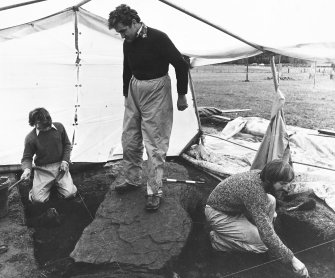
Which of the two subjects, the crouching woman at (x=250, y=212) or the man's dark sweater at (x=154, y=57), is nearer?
the crouching woman at (x=250, y=212)

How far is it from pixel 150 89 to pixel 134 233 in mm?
1281

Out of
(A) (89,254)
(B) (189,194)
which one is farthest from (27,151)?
(B) (189,194)

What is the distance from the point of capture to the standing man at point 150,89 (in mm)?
3096

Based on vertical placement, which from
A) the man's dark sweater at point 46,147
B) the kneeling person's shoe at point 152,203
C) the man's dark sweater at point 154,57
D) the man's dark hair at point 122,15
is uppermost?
the man's dark hair at point 122,15

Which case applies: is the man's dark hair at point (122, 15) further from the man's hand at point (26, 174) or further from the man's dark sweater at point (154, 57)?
→ the man's hand at point (26, 174)

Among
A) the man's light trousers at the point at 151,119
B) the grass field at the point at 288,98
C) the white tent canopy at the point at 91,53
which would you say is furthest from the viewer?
the grass field at the point at 288,98

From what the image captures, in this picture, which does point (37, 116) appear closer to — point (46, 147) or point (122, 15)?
point (46, 147)

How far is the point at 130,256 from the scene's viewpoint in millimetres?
2854

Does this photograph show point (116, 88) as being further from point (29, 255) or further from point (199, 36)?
point (29, 255)

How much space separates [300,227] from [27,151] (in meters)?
2.92

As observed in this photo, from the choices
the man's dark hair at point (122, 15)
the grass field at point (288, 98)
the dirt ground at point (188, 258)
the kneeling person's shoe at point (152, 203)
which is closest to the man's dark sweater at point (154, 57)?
the man's dark hair at point (122, 15)

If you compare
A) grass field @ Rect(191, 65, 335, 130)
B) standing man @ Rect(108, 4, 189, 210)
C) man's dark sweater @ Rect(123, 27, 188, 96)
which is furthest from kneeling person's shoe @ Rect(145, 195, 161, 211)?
grass field @ Rect(191, 65, 335, 130)

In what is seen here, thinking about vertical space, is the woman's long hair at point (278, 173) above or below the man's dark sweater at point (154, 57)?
below

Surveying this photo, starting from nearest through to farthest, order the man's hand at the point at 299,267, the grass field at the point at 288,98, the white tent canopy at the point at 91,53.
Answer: the man's hand at the point at 299,267
the white tent canopy at the point at 91,53
the grass field at the point at 288,98
